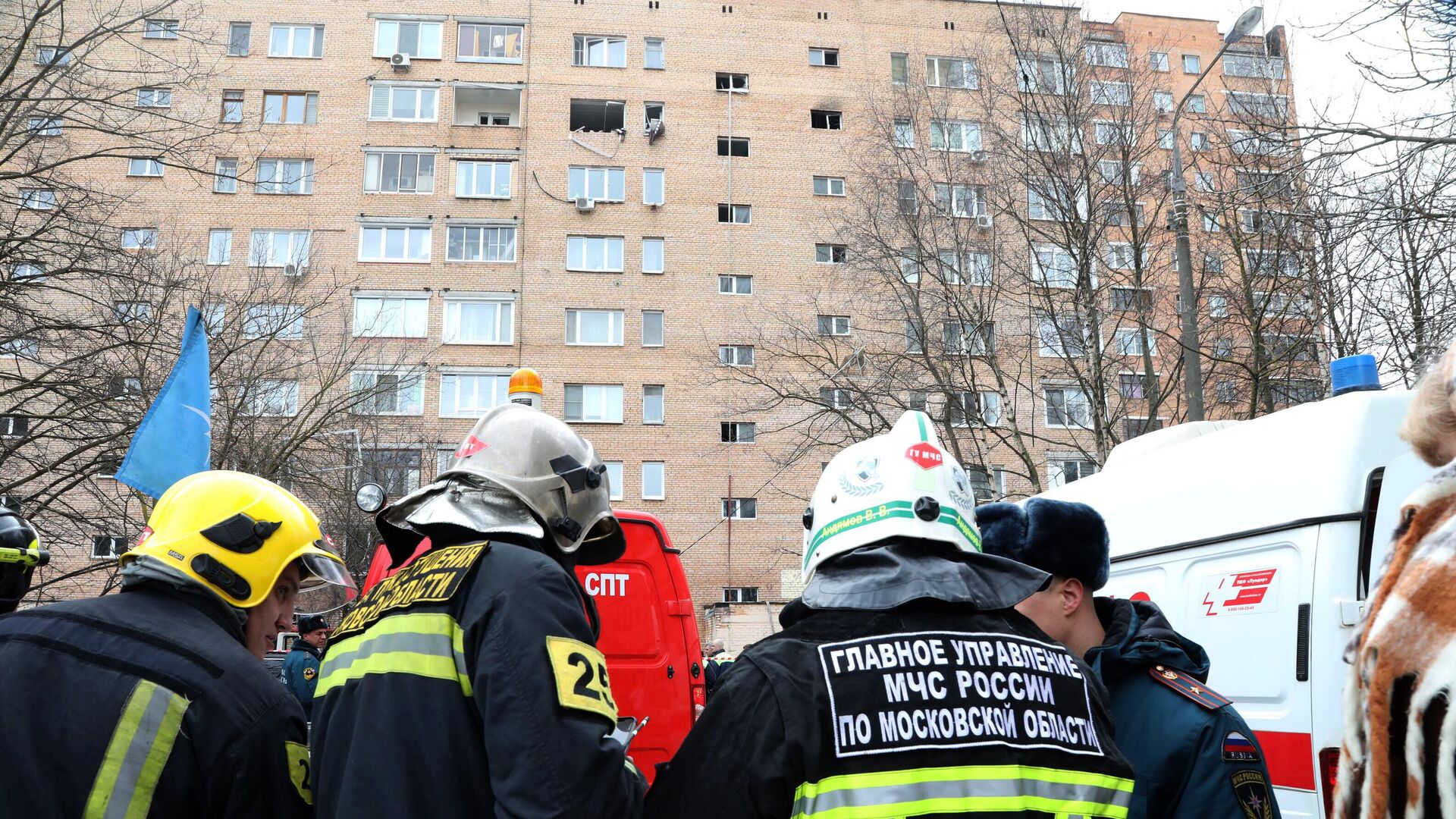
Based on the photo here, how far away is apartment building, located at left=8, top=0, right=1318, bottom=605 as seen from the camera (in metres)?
35.3

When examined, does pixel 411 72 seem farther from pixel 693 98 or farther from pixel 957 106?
pixel 957 106

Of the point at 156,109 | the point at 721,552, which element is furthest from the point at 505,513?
the point at 721,552

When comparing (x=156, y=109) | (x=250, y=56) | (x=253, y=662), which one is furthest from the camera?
(x=250, y=56)

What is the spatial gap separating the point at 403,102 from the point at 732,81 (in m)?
11.4

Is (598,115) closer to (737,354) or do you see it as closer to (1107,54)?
(737,354)

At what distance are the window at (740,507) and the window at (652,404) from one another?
3446 mm

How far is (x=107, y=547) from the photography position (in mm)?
28094

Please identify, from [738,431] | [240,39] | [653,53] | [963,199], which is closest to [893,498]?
[963,199]

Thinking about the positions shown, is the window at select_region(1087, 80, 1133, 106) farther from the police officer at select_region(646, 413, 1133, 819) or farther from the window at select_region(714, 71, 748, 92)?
the window at select_region(714, 71, 748, 92)

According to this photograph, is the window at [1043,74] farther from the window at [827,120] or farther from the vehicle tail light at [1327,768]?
the window at [827,120]

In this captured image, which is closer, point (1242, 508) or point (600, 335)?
point (1242, 508)

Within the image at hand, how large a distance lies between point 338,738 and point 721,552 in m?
32.7

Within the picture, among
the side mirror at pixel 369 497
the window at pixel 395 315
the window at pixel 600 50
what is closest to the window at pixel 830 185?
the window at pixel 600 50

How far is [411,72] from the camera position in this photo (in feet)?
125
